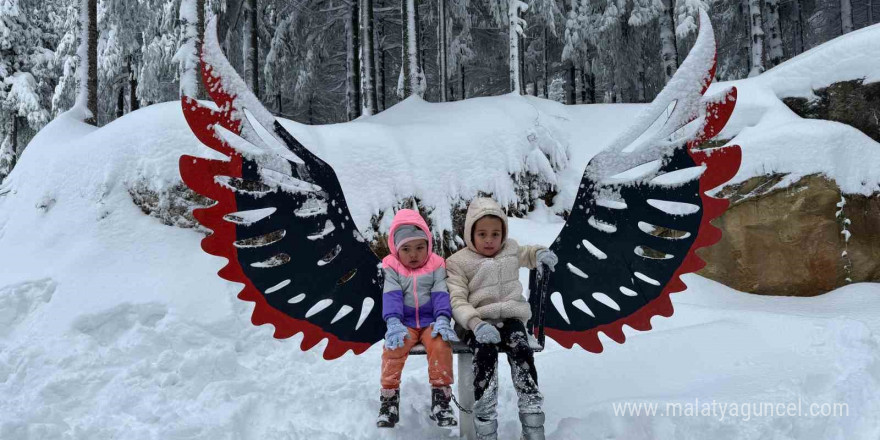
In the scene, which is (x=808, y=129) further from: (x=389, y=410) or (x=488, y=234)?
(x=389, y=410)

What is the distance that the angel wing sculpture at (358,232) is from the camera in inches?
114

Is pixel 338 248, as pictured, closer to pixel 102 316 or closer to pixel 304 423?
pixel 304 423

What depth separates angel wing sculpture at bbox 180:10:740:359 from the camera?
114 inches

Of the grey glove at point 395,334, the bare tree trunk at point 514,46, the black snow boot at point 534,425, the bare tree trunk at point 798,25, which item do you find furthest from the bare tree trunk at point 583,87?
the black snow boot at point 534,425

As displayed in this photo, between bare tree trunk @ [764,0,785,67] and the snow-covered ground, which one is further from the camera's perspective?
A: bare tree trunk @ [764,0,785,67]

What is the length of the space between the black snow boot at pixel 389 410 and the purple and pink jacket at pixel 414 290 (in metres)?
0.42

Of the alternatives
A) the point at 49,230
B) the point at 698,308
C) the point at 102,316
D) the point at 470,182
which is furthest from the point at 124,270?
the point at 698,308

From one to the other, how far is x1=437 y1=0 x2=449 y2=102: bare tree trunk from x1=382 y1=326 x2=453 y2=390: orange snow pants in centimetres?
1178

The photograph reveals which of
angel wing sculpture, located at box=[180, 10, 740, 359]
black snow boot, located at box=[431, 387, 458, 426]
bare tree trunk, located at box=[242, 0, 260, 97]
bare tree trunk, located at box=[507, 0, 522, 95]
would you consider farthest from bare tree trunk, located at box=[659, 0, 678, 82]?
black snow boot, located at box=[431, 387, 458, 426]

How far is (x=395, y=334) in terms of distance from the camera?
9.46 ft

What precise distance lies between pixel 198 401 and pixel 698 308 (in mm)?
4754

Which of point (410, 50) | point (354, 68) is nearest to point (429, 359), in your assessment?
point (410, 50)

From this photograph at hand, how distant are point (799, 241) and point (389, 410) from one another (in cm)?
534

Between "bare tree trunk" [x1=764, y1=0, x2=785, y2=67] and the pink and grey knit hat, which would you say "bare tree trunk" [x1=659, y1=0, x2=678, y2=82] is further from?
the pink and grey knit hat
